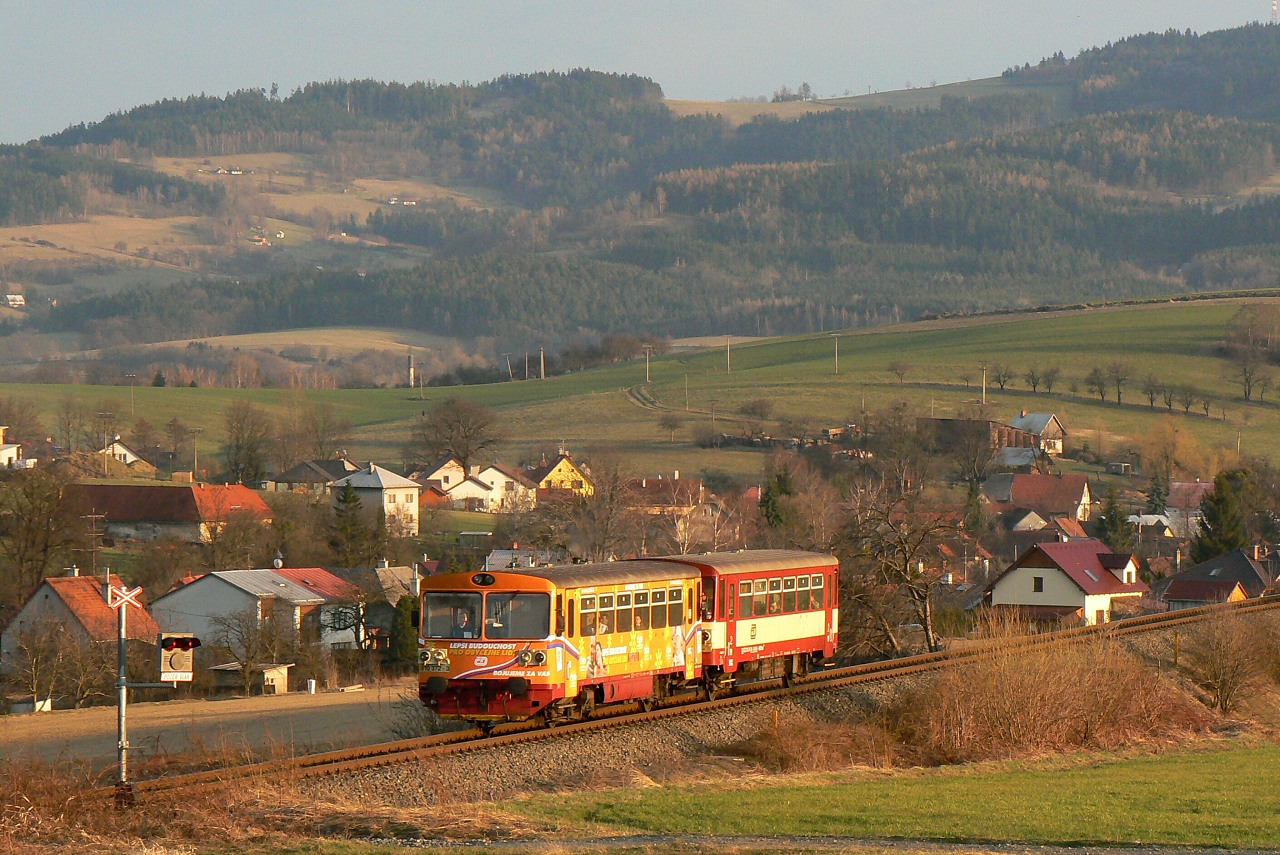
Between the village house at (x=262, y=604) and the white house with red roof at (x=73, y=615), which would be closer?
the white house with red roof at (x=73, y=615)

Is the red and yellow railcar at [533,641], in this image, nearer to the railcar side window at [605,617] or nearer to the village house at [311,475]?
the railcar side window at [605,617]

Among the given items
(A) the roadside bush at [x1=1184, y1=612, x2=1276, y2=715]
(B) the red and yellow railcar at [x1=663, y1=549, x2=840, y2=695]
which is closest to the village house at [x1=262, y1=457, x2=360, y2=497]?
(A) the roadside bush at [x1=1184, y1=612, x2=1276, y2=715]

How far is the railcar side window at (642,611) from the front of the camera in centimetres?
3186

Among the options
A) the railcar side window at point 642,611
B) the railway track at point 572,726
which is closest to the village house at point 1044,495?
the railway track at point 572,726

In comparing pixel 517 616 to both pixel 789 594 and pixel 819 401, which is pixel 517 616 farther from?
pixel 819 401

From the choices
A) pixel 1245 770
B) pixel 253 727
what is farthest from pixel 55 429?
pixel 1245 770

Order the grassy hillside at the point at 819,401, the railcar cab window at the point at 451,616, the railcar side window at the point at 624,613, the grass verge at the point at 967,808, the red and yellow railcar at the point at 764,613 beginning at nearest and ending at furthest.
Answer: the grass verge at the point at 967,808, the railcar cab window at the point at 451,616, the railcar side window at the point at 624,613, the red and yellow railcar at the point at 764,613, the grassy hillside at the point at 819,401

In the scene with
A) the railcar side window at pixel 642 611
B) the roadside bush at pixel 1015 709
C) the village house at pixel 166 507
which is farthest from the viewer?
the village house at pixel 166 507

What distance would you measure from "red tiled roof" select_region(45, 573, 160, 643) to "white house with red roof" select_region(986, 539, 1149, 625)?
38670mm

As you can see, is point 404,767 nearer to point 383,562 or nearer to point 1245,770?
point 1245,770

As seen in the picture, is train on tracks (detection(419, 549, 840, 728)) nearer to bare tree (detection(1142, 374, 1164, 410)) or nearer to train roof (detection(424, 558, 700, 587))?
train roof (detection(424, 558, 700, 587))

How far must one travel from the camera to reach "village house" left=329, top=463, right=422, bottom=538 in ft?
372

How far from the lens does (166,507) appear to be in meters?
108

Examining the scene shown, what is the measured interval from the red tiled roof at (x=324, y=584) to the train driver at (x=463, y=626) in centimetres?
4564
